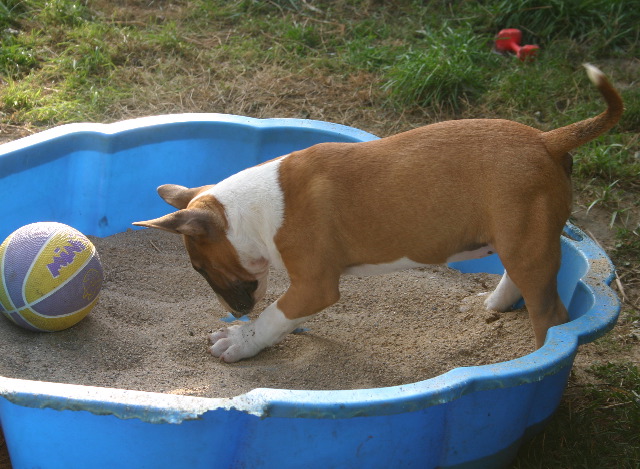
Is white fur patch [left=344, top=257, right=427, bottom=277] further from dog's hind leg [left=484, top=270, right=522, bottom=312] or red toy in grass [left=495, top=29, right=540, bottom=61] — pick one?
red toy in grass [left=495, top=29, right=540, bottom=61]

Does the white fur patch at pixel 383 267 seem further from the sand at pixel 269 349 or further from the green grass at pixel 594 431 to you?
the green grass at pixel 594 431

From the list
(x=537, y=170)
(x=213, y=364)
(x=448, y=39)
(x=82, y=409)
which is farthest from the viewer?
(x=448, y=39)

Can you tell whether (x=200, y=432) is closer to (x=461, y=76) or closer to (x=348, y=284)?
(x=348, y=284)

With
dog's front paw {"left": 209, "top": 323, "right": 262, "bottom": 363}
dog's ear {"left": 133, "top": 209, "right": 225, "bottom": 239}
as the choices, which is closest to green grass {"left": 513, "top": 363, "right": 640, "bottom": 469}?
dog's front paw {"left": 209, "top": 323, "right": 262, "bottom": 363}

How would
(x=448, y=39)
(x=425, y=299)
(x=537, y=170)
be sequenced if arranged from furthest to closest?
(x=448, y=39)
(x=425, y=299)
(x=537, y=170)

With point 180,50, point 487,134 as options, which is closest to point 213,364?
point 487,134

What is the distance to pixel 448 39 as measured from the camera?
21.2ft

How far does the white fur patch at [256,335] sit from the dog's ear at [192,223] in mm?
403

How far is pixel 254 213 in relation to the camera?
3.48 meters

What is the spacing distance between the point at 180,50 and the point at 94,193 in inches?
88.9

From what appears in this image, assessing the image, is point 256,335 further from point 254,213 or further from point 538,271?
point 538,271

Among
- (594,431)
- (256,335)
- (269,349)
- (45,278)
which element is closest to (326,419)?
(256,335)

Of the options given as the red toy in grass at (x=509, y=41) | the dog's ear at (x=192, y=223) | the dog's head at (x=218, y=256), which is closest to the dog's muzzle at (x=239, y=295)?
the dog's head at (x=218, y=256)

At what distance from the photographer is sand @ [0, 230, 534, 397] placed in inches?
130
